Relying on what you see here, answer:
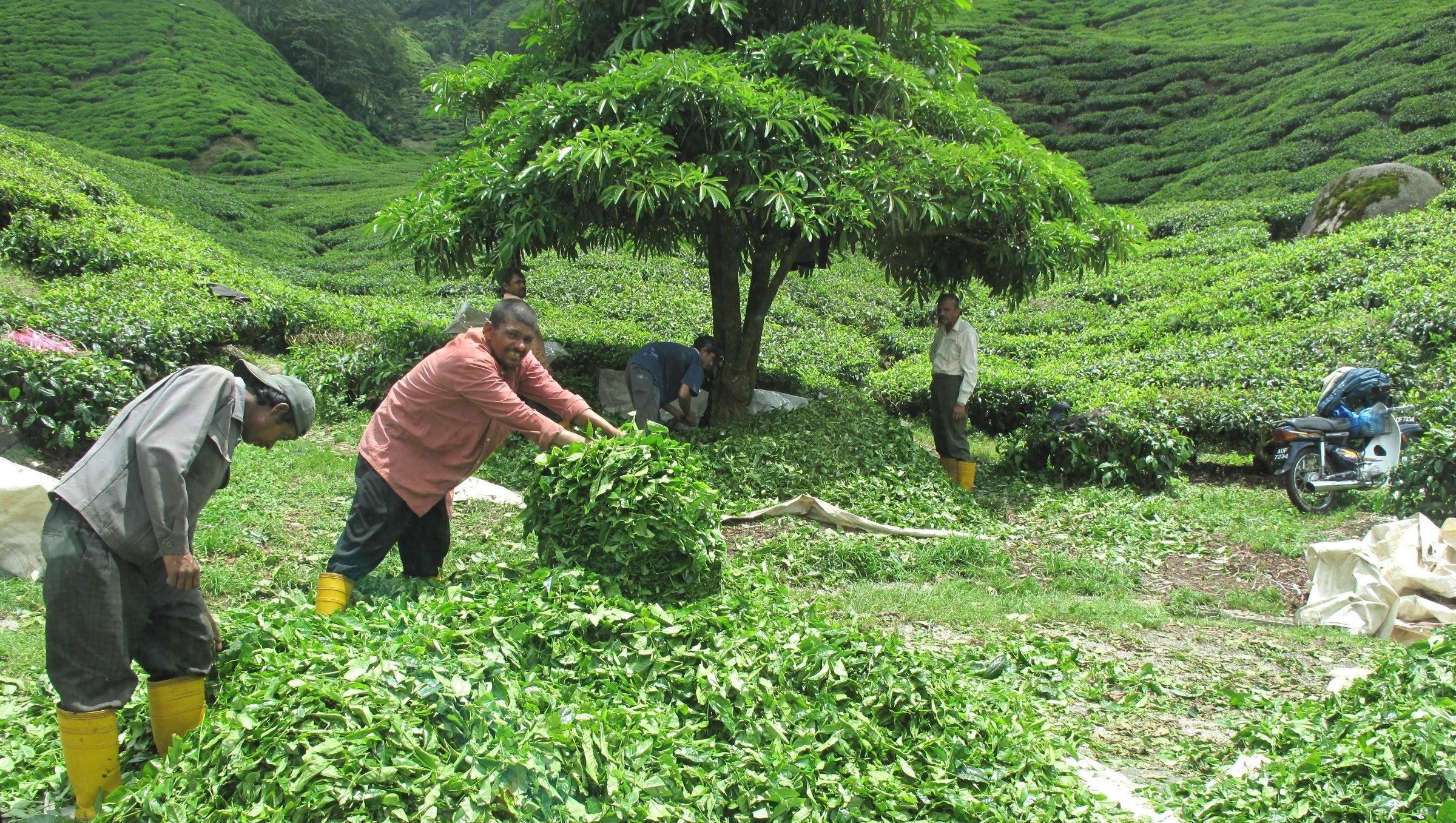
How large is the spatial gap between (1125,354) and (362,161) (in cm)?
3532

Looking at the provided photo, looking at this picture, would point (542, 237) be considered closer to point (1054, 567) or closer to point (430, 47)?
point (1054, 567)

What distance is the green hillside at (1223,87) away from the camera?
24094mm

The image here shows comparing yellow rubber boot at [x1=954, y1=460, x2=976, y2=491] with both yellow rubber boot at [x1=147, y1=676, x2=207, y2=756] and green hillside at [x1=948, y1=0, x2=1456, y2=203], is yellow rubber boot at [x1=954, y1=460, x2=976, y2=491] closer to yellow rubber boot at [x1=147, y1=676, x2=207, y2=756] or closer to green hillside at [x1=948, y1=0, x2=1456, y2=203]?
yellow rubber boot at [x1=147, y1=676, x2=207, y2=756]

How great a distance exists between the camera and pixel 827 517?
632cm

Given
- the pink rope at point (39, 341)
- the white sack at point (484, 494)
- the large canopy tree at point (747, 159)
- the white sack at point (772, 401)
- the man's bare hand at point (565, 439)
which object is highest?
the large canopy tree at point (747, 159)

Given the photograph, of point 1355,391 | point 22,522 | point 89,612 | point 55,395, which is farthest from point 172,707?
point 1355,391

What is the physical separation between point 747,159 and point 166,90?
3889 centimetres

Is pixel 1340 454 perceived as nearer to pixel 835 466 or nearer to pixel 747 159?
pixel 835 466

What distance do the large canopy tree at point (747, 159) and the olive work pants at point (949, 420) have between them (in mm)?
1260

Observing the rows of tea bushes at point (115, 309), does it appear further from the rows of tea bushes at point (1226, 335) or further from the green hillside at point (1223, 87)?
the green hillside at point (1223, 87)

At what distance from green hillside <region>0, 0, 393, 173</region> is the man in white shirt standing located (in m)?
31.6

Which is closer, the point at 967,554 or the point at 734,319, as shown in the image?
the point at 967,554

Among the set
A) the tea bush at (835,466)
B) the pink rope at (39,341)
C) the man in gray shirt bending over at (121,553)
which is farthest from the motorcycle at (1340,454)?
the pink rope at (39,341)

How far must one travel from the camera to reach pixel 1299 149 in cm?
2498
